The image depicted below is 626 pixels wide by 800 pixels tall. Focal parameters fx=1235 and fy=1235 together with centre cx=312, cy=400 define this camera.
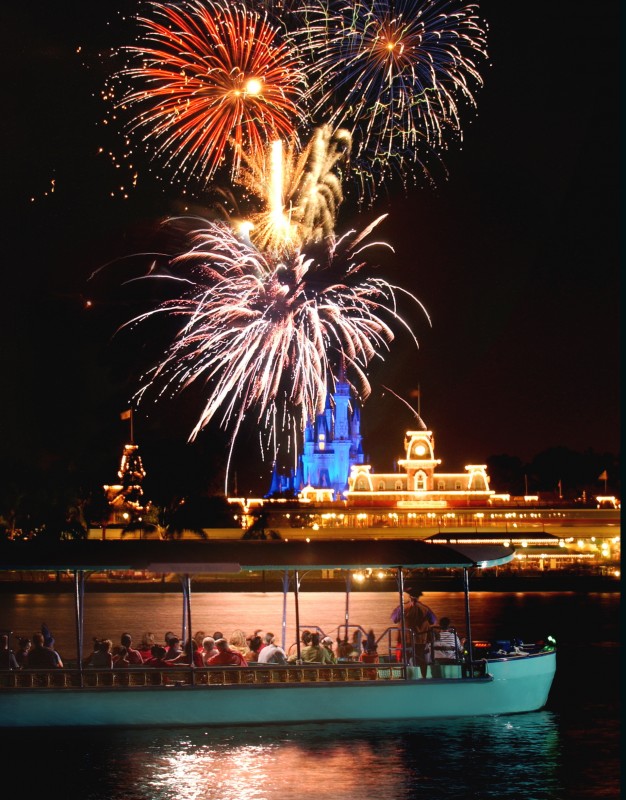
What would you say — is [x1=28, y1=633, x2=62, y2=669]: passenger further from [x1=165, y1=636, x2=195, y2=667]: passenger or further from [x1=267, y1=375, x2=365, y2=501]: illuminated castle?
[x1=267, y1=375, x2=365, y2=501]: illuminated castle

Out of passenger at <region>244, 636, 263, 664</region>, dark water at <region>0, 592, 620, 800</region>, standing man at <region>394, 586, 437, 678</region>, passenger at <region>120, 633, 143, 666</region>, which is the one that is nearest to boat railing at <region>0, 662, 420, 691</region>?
passenger at <region>120, 633, 143, 666</region>

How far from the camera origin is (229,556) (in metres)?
18.7

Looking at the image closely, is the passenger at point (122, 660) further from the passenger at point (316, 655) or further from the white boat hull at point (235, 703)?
the passenger at point (316, 655)

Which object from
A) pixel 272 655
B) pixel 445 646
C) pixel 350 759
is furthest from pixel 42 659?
pixel 445 646

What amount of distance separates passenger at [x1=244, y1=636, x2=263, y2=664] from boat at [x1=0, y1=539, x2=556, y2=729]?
0.89m

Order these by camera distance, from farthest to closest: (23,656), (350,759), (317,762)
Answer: (23,656) < (350,759) < (317,762)

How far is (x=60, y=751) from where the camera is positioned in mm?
18297

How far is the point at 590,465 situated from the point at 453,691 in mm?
134947

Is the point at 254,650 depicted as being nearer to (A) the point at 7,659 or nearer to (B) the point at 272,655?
(B) the point at 272,655

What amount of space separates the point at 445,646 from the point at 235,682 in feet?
10.9

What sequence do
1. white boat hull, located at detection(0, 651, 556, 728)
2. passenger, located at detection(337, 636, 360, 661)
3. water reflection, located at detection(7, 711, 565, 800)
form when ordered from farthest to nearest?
passenger, located at detection(337, 636, 360, 661), white boat hull, located at detection(0, 651, 556, 728), water reflection, located at detection(7, 711, 565, 800)

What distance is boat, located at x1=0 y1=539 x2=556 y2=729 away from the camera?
18.3 metres

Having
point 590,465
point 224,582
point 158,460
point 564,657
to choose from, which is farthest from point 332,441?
point 564,657

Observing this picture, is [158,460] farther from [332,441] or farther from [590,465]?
[590,465]
